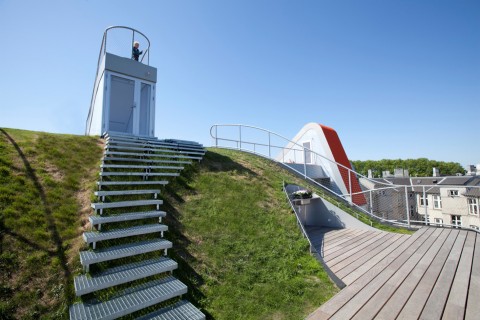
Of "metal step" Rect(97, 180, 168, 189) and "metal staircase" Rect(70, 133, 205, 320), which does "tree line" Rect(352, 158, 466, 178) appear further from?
"metal staircase" Rect(70, 133, 205, 320)

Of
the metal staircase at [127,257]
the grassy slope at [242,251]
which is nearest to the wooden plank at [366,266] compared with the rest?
the grassy slope at [242,251]

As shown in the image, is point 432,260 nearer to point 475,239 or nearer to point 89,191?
point 475,239

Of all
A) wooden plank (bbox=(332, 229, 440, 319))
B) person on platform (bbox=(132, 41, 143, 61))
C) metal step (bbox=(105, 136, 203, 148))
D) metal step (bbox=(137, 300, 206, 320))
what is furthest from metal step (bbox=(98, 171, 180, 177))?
person on platform (bbox=(132, 41, 143, 61))

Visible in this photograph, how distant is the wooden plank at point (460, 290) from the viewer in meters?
3.22

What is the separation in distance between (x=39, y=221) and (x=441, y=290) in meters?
7.10

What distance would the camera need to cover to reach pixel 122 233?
452 cm

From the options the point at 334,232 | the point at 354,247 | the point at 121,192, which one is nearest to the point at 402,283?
the point at 354,247

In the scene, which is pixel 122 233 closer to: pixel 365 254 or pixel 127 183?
pixel 127 183

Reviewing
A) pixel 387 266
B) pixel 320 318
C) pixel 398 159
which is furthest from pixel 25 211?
pixel 398 159

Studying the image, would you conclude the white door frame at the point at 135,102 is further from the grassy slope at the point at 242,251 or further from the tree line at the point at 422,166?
the tree line at the point at 422,166

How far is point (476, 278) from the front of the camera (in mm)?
4242

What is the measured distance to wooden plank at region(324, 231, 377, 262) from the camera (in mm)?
5932

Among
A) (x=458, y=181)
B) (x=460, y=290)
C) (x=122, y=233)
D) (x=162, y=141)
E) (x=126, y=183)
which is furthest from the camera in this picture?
(x=458, y=181)

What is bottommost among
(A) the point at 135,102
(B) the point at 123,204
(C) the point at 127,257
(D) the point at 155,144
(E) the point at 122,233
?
(C) the point at 127,257
